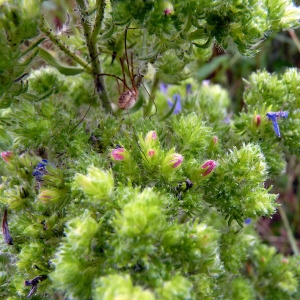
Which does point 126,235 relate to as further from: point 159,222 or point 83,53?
point 83,53

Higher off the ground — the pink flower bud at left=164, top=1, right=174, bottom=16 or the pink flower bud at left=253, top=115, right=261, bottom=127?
the pink flower bud at left=164, top=1, right=174, bottom=16

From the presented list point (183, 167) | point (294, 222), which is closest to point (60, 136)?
point (183, 167)

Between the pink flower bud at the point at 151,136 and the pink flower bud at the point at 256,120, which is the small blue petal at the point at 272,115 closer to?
the pink flower bud at the point at 256,120

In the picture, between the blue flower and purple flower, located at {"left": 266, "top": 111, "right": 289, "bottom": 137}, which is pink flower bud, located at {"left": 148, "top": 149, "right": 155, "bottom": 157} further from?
purple flower, located at {"left": 266, "top": 111, "right": 289, "bottom": 137}

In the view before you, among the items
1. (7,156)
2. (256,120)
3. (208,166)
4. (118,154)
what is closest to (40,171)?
(7,156)

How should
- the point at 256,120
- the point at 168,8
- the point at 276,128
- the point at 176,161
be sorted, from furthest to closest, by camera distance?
the point at 256,120 < the point at 276,128 < the point at 176,161 < the point at 168,8

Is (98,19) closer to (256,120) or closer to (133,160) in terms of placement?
(133,160)

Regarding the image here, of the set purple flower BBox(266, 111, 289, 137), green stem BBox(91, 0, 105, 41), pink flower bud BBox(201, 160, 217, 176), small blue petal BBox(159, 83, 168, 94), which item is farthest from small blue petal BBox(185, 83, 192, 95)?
pink flower bud BBox(201, 160, 217, 176)
